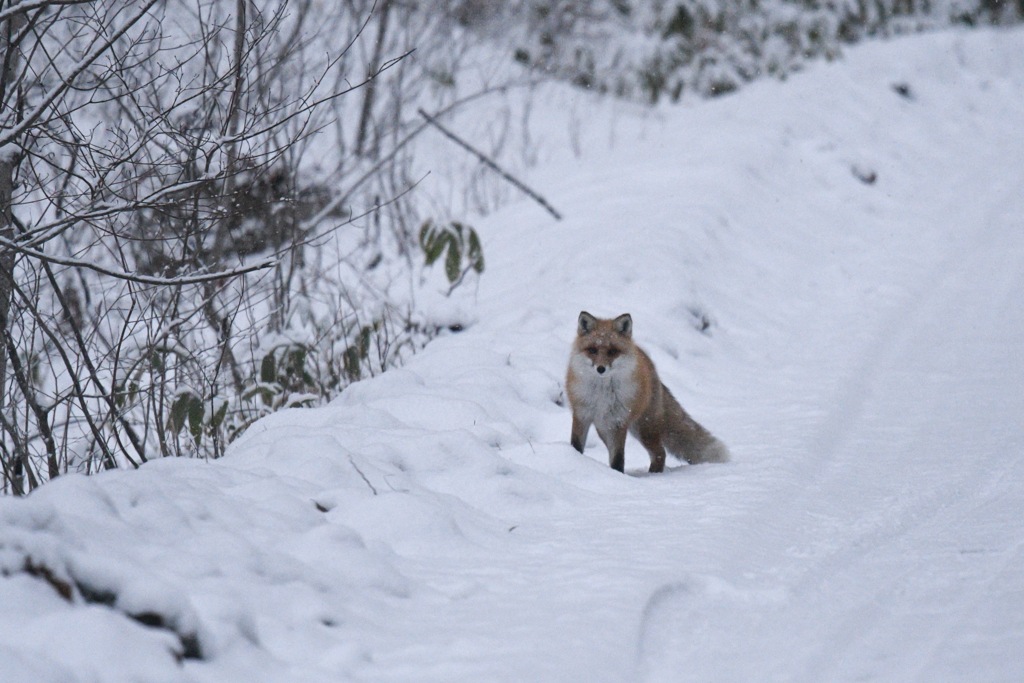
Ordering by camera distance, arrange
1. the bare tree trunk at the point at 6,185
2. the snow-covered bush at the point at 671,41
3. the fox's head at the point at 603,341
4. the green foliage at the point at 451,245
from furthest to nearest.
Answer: the snow-covered bush at the point at 671,41, the green foliage at the point at 451,245, the fox's head at the point at 603,341, the bare tree trunk at the point at 6,185

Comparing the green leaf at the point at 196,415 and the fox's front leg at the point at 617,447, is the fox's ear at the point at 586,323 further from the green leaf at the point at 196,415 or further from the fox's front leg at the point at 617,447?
the green leaf at the point at 196,415

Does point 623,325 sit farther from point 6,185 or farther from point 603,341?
point 6,185

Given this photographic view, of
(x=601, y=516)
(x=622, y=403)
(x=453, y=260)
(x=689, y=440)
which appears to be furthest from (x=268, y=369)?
(x=601, y=516)

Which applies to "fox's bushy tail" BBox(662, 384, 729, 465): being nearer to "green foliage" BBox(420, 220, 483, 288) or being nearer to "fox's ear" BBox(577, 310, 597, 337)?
"fox's ear" BBox(577, 310, 597, 337)

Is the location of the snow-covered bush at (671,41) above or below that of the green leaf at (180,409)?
above

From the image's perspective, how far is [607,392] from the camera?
5836 mm

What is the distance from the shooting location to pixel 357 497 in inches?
165

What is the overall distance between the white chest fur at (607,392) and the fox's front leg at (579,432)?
1.7 inches

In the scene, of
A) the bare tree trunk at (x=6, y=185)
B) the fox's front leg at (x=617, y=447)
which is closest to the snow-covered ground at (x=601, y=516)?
the fox's front leg at (x=617, y=447)

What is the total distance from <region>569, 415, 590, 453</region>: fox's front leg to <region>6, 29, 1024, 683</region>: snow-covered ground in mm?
221

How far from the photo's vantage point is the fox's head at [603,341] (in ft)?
19.0

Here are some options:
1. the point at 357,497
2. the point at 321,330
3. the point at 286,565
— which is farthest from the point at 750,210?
the point at 286,565

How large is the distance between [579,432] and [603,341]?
58 centimetres

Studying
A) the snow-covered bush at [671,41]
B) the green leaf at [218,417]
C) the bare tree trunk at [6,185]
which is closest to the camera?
the bare tree trunk at [6,185]
